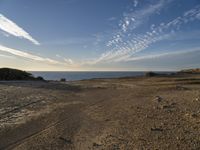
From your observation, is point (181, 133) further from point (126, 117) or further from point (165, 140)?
point (126, 117)

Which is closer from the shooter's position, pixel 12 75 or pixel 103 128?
pixel 103 128

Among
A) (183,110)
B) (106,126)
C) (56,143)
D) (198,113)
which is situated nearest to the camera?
(56,143)

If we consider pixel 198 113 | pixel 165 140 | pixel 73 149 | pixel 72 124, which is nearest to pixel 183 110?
pixel 198 113

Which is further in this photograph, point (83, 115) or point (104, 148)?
point (83, 115)

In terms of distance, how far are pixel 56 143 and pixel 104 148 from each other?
158 cm

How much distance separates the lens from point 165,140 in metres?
7.02

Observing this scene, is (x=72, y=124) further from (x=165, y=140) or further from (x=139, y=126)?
(x=165, y=140)

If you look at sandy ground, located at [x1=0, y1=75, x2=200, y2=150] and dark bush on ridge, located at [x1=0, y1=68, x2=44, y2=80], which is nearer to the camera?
sandy ground, located at [x1=0, y1=75, x2=200, y2=150]

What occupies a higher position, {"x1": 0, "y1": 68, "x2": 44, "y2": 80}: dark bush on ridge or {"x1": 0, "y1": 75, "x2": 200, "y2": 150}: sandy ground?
{"x1": 0, "y1": 68, "x2": 44, "y2": 80}: dark bush on ridge

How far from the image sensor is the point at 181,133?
24.6ft

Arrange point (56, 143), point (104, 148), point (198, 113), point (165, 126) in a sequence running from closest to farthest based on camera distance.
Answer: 1. point (104, 148)
2. point (56, 143)
3. point (165, 126)
4. point (198, 113)

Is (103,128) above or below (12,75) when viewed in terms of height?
below

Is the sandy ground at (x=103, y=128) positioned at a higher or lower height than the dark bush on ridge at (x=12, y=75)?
lower

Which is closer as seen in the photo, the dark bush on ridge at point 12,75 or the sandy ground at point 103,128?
the sandy ground at point 103,128
